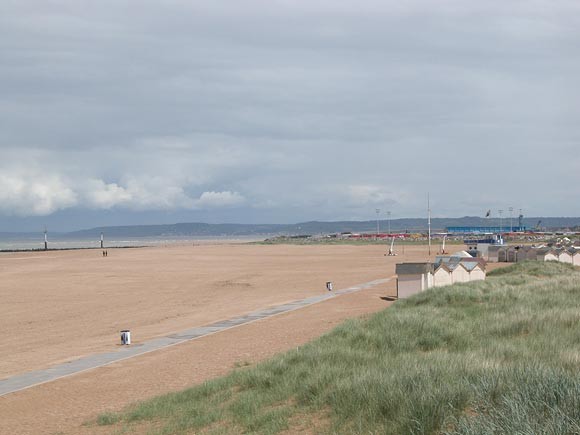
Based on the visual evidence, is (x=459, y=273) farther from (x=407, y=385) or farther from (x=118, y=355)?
(x=407, y=385)

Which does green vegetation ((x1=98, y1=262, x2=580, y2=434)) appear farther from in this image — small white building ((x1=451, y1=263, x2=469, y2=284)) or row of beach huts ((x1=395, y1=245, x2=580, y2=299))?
small white building ((x1=451, y1=263, x2=469, y2=284))

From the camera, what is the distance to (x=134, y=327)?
66.5ft

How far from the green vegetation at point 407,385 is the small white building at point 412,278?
8.56 metres

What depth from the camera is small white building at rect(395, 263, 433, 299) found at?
74.7 ft

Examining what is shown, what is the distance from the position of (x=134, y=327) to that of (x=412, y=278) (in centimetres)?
951

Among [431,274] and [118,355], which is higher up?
[431,274]

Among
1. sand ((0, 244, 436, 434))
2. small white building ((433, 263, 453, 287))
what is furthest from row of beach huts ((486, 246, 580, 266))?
small white building ((433, 263, 453, 287))

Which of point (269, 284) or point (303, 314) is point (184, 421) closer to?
point (303, 314)

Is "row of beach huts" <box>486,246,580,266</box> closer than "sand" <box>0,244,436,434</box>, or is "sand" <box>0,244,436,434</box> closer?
"sand" <box>0,244,436,434</box>

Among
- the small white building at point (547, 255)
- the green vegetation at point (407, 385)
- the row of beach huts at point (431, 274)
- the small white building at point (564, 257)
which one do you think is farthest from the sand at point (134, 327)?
the small white building at point (564, 257)

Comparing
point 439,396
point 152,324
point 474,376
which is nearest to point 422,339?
point 474,376

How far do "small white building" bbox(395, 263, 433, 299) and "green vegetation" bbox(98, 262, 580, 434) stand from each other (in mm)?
8560

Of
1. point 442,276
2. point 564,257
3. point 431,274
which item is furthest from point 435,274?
point 564,257

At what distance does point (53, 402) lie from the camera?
427 inches
